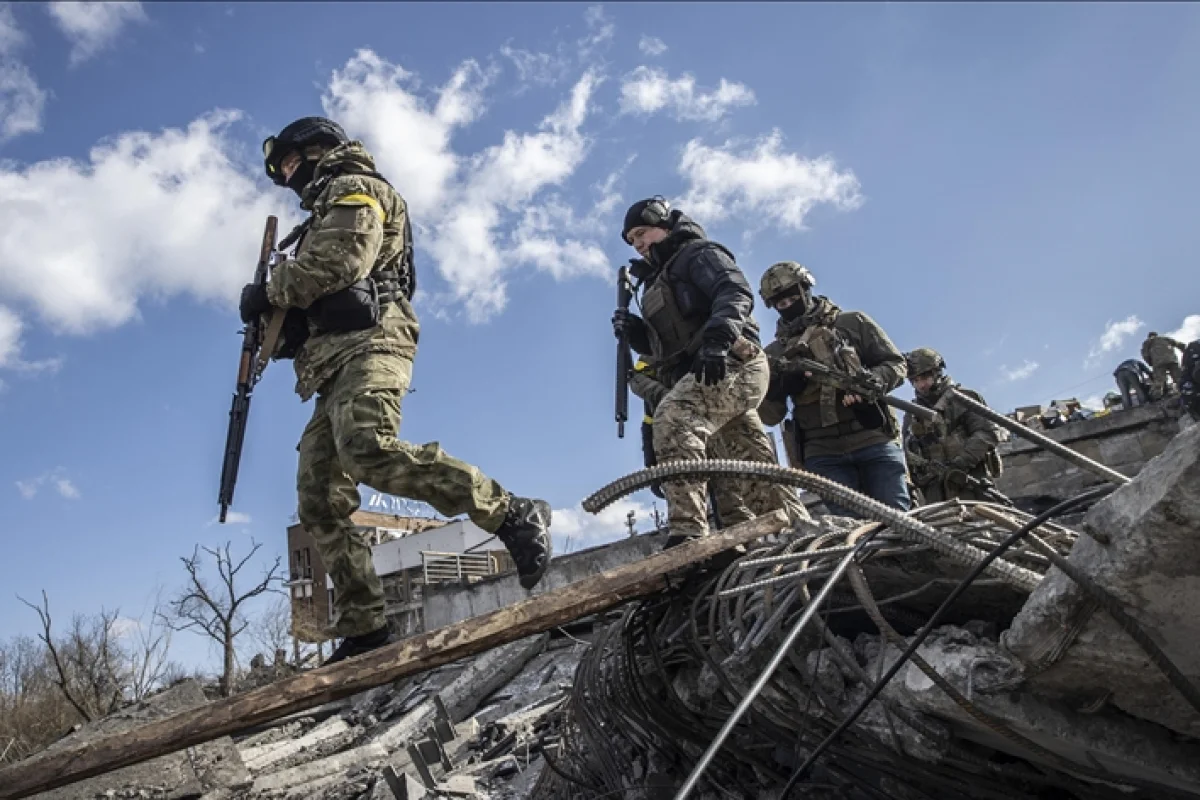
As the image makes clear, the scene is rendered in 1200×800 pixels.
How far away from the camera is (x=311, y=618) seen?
108 ft

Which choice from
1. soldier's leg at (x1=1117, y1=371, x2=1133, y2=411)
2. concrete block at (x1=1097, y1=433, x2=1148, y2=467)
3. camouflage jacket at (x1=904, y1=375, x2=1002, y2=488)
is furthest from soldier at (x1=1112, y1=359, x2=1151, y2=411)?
camouflage jacket at (x1=904, y1=375, x2=1002, y2=488)

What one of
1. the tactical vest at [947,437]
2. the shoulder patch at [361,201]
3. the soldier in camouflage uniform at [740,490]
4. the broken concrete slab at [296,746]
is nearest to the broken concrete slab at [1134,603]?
the soldier in camouflage uniform at [740,490]

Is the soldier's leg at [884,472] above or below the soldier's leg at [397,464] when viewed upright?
below

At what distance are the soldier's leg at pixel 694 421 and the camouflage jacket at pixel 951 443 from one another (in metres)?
2.85

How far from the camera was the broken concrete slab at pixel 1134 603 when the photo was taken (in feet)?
3.48

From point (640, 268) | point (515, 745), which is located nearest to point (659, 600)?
point (515, 745)

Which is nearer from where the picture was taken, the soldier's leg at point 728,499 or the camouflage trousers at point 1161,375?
the soldier's leg at point 728,499

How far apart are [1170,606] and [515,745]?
9.70ft

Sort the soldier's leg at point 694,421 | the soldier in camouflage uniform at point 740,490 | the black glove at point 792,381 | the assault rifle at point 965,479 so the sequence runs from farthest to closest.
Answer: the assault rifle at point 965,479 < the black glove at point 792,381 < the soldier in camouflage uniform at point 740,490 < the soldier's leg at point 694,421

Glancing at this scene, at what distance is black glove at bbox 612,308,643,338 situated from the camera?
4.44m

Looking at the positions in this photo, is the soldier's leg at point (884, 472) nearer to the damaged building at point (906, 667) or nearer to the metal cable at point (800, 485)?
the damaged building at point (906, 667)

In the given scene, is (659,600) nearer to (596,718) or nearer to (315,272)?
(596,718)

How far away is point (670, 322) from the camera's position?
155 inches

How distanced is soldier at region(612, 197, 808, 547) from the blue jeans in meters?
0.73
